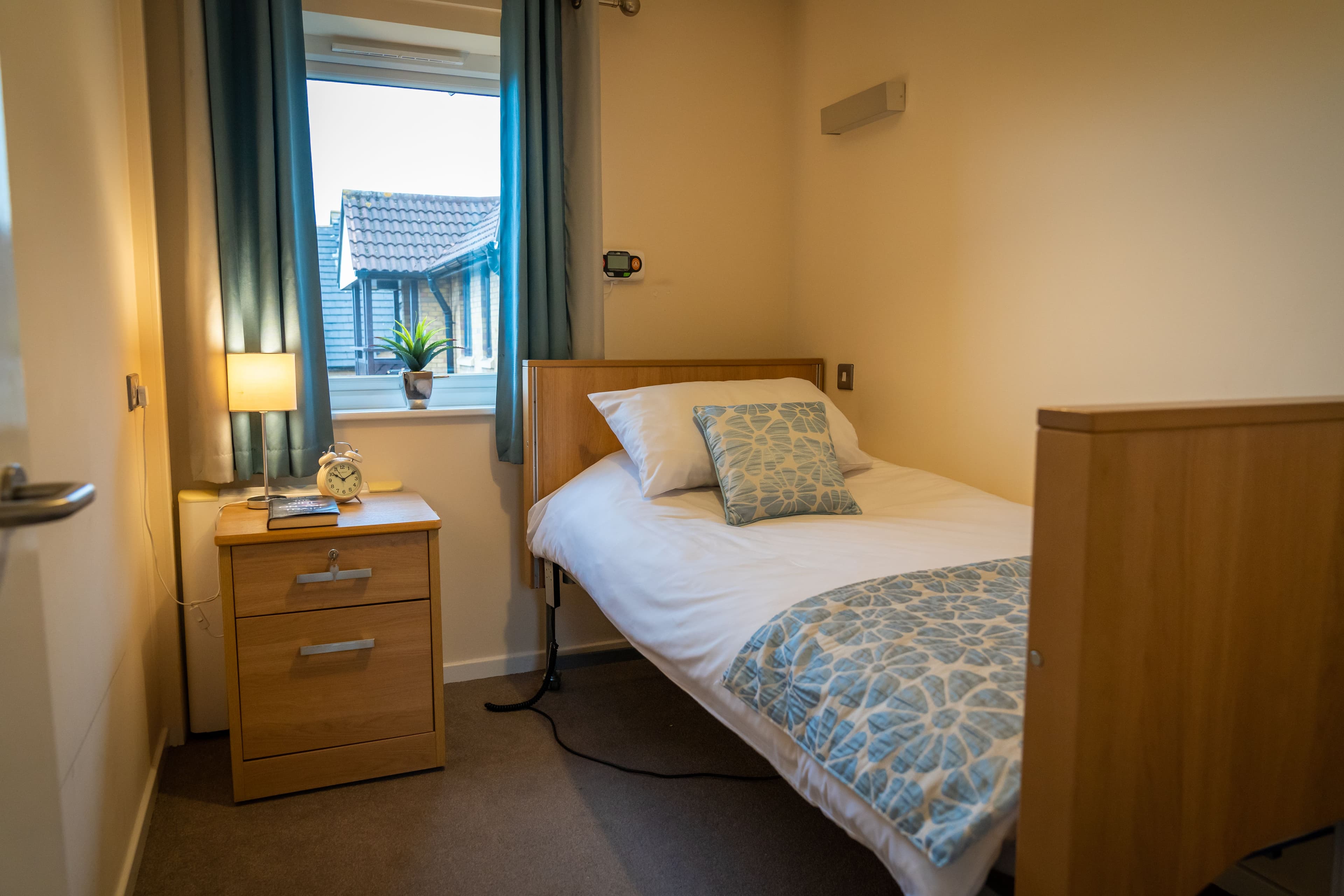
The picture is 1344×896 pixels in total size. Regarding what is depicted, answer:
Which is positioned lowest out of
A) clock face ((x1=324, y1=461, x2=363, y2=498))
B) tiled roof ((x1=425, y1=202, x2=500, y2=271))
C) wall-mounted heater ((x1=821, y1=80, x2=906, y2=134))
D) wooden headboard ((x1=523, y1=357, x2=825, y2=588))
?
clock face ((x1=324, y1=461, x2=363, y2=498))

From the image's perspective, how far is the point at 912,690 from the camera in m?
1.11

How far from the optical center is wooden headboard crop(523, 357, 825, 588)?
262 centimetres

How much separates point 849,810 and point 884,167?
2.15 meters

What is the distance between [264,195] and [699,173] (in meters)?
1.42

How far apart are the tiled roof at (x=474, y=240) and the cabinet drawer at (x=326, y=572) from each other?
114cm

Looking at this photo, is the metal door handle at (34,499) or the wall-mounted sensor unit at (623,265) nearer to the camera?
the metal door handle at (34,499)

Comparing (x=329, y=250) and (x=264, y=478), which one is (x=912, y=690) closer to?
(x=264, y=478)

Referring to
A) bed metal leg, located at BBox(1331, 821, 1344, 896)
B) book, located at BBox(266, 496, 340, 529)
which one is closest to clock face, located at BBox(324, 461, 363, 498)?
book, located at BBox(266, 496, 340, 529)

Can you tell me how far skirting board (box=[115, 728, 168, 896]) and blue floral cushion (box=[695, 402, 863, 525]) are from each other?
1.41 metres

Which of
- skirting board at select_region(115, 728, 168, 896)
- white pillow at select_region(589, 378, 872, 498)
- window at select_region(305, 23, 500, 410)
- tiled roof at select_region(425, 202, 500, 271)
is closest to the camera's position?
skirting board at select_region(115, 728, 168, 896)

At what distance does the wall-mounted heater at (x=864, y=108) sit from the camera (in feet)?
8.58

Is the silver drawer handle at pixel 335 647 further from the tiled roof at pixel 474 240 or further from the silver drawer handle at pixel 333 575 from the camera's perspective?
the tiled roof at pixel 474 240

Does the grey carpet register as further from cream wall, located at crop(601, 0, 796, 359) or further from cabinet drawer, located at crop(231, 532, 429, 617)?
cream wall, located at crop(601, 0, 796, 359)

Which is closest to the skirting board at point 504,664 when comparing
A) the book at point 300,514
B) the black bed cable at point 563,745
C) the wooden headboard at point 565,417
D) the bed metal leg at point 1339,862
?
the black bed cable at point 563,745
